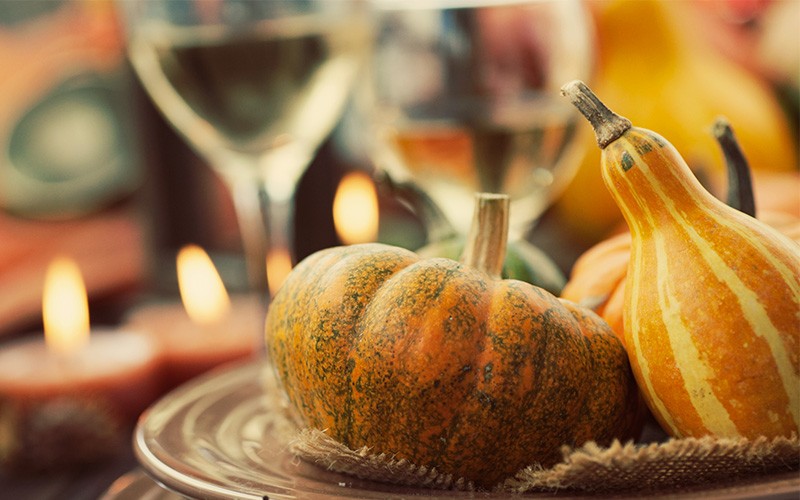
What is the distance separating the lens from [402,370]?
1.50 ft

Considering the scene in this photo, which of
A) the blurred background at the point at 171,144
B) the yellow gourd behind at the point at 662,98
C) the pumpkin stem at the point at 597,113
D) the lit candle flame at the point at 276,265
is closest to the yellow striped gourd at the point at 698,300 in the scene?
the pumpkin stem at the point at 597,113

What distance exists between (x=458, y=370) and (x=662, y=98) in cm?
82

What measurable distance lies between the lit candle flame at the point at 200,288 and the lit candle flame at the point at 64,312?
111 mm

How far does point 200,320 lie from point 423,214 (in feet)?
1.89

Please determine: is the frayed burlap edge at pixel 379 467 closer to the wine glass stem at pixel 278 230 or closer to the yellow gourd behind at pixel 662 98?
the wine glass stem at pixel 278 230

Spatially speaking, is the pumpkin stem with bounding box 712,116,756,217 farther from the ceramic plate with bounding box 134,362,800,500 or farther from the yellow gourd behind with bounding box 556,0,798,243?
the yellow gourd behind with bounding box 556,0,798,243

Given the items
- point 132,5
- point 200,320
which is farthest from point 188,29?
point 200,320

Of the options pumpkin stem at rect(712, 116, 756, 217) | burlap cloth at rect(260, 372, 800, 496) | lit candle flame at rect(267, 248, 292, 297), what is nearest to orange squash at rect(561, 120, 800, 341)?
pumpkin stem at rect(712, 116, 756, 217)

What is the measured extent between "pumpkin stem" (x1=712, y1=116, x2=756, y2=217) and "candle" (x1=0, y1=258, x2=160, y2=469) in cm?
57

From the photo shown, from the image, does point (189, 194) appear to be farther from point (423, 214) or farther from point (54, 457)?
point (423, 214)

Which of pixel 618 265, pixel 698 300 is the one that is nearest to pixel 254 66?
pixel 618 265

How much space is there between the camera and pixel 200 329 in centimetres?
117

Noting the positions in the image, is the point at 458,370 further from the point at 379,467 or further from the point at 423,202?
the point at 423,202

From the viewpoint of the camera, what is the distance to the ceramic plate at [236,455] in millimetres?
452
